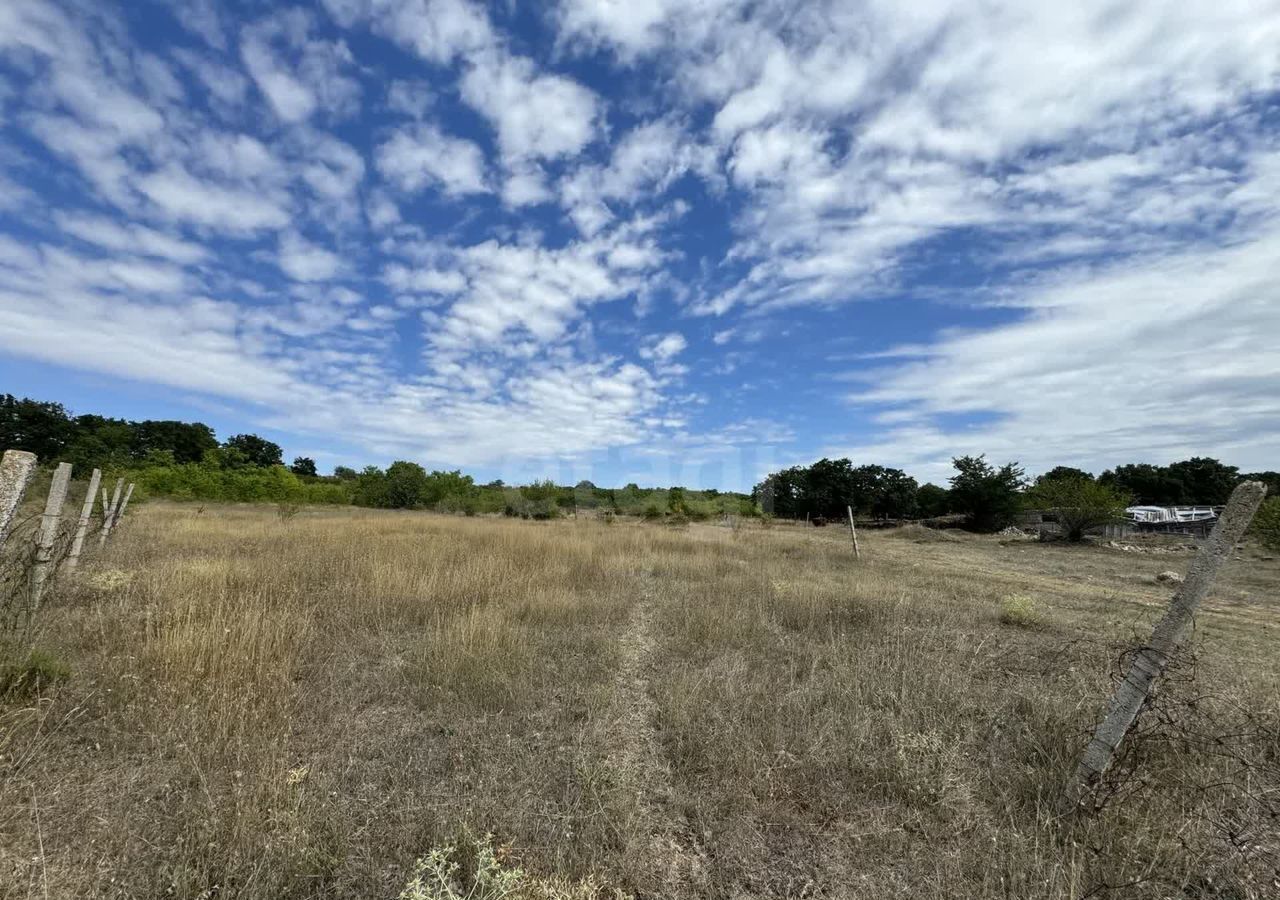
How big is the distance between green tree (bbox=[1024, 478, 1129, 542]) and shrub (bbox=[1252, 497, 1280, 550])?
24.3ft

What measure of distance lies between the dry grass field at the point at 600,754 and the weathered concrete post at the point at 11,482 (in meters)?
1.19

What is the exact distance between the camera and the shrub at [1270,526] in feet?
48.4

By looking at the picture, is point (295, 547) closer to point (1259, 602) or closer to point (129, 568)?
point (129, 568)

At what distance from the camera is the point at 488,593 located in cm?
736

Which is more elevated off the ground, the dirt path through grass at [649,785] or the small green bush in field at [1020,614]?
the small green bush in field at [1020,614]

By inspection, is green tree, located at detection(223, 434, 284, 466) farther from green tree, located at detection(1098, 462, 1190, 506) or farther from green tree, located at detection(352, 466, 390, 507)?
green tree, located at detection(1098, 462, 1190, 506)

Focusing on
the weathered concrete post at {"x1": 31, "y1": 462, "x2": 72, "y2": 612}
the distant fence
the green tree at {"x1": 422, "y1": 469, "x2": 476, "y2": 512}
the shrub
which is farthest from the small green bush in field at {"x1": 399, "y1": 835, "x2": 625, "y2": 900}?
the green tree at {"x1": 422, "y1": 469, "x2": 476, "y2": 512}

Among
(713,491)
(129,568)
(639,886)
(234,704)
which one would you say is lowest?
(639,886)

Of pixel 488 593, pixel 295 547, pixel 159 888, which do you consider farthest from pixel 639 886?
pixel 295 547

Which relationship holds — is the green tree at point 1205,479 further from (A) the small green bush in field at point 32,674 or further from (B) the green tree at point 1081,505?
(A) the small green bush in field at point 32,674

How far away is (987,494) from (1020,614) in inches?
1199

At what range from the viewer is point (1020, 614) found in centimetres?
704

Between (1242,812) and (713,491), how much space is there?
1647 inches

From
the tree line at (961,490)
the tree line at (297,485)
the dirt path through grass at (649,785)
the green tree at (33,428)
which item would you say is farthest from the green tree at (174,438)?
the dirt path through grass at (649,785)
